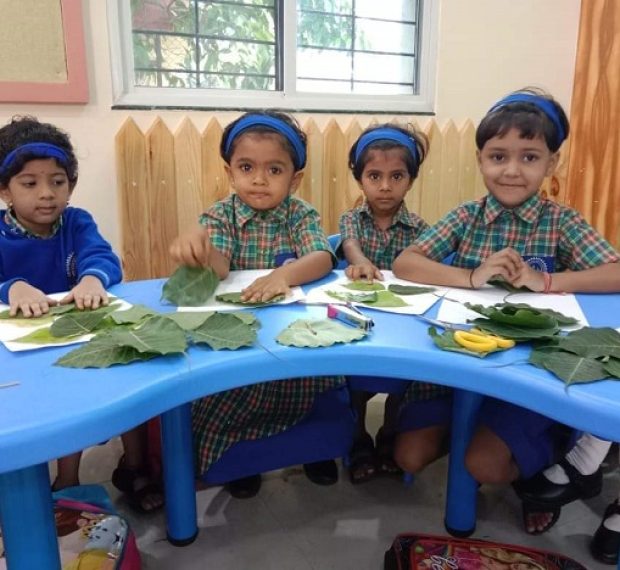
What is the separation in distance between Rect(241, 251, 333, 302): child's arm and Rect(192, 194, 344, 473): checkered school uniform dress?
2.9 inches

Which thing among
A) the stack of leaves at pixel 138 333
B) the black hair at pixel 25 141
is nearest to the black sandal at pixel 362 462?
the stack of leaves at pixel 138 333

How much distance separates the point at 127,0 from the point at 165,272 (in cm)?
101

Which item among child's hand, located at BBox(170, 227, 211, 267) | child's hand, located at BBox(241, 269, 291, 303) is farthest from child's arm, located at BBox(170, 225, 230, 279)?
child's hand, located at BBox(241, 269, 291, 303)

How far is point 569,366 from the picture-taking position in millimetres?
717

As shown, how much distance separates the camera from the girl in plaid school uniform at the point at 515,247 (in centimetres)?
115

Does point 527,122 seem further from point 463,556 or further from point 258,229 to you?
point 463,556

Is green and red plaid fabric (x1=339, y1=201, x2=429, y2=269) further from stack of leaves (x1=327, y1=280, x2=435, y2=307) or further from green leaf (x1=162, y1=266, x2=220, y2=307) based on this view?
green leaf (x1=162, y1=266, x2=220, y2=307)

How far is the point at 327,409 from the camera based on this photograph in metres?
1.33

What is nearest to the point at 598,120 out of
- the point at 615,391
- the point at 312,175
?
the point at 312,175

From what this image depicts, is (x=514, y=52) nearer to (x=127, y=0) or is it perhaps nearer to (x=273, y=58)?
(x=273, y=58)

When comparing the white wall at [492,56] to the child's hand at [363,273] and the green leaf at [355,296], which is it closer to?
the child's hand at [363,273]

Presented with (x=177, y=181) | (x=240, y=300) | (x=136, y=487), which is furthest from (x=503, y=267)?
(x=177, y=181)

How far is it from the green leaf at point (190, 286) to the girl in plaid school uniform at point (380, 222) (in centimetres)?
53

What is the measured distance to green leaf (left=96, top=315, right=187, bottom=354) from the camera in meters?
0.75
